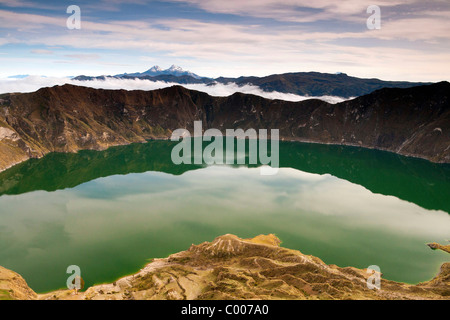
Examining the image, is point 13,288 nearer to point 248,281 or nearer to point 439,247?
point 248,281

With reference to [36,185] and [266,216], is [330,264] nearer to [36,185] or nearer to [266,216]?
[266,216]

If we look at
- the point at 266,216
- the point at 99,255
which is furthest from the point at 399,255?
the point at 99,255

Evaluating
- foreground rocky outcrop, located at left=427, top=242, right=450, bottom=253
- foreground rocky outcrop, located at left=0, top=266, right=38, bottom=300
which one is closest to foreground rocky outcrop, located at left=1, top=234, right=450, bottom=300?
foreground rocky outcrop, located at left=0, top=266, right=38, bottom=300

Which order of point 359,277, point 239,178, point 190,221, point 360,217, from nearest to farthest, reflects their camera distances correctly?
point 359,277
point 190,221
point 360,217
point 239,178

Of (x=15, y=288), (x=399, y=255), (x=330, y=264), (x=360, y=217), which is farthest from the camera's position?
(x=360, y=217)

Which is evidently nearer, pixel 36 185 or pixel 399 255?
pixel 399 255

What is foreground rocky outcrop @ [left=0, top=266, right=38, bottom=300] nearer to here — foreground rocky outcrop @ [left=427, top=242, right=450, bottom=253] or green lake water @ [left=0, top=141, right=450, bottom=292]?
green lake water @ [left=0, top=141, right=450, bottom=292]
